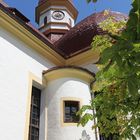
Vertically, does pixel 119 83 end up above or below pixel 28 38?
below

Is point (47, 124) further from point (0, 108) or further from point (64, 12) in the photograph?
point (64, 12)

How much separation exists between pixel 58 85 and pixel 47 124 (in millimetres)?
1802

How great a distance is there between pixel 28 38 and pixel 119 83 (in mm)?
8531

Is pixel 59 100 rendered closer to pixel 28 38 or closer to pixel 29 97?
pixel 29 97

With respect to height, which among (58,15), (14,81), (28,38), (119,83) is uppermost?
(58,15)

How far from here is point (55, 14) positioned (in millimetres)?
24922

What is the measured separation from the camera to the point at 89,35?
15.2 metres

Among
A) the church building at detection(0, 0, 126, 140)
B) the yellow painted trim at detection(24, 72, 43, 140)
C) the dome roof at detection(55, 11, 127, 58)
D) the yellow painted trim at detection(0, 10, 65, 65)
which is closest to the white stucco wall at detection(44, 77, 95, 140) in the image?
the church building at detection(0, 0, 126, 140)

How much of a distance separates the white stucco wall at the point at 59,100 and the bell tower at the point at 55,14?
37.9 ft

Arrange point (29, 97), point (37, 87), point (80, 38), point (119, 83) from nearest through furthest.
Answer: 1. point (119, 83)
2. point (29, 97)
3. point (37, 87)
4. point (80, 38)

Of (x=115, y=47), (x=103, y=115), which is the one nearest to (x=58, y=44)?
(x=103, y=115)

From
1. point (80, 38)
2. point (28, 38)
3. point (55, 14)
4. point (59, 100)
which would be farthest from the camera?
point (55, 14)

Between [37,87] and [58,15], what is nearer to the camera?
[37,87]

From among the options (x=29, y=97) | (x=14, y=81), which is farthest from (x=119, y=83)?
(x=29, y=97)
